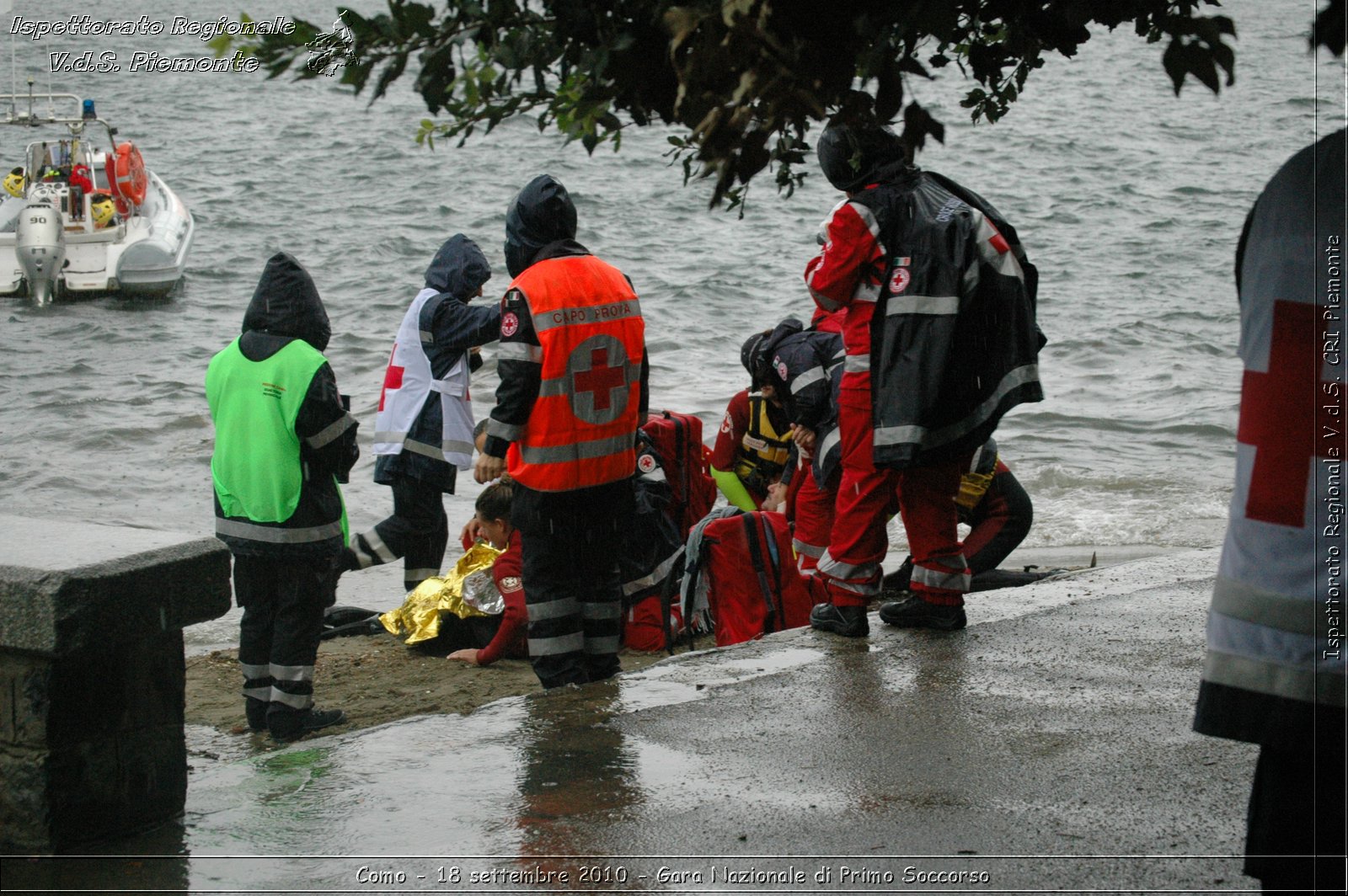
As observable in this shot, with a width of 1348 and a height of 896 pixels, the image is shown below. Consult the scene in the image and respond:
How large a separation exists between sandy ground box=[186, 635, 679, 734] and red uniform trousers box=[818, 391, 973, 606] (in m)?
1.57

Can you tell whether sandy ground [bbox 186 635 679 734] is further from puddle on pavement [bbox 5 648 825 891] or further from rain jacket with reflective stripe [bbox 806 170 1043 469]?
rain jacket with reflective stripe [bbox 806 170 1043 469]

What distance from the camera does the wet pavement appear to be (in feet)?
11.9

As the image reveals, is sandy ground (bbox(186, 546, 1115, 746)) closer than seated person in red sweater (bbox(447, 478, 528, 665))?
Yes

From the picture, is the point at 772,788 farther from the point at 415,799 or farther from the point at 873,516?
the point at 873,516

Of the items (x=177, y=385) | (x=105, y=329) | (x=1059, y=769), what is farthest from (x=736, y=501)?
(x=105, y=329)

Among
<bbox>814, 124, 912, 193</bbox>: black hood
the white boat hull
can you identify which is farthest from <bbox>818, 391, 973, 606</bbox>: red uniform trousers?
the white boat hull

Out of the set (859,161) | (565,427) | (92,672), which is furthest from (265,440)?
(859,161)

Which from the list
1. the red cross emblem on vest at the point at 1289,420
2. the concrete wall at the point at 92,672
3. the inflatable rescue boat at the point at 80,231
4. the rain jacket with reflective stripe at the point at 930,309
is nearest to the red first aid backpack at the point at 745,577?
the rain jacket with reflective stripe at the point at 930,309

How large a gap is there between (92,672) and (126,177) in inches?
863

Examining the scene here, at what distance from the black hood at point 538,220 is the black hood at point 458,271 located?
2184 millimetres

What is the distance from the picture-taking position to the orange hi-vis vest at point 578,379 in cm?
545

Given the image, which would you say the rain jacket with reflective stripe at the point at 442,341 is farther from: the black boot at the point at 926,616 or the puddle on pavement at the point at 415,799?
the puddle on pavement at the point at 415,799

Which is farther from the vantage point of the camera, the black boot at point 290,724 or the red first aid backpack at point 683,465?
the red first aid backpack at point 683,465

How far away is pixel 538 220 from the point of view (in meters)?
5.70
